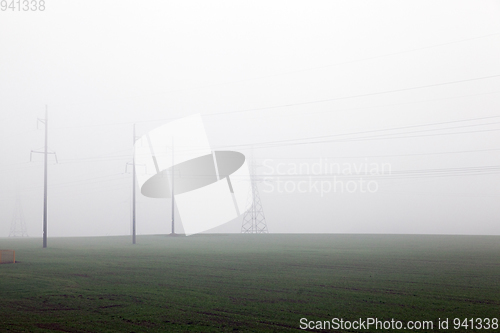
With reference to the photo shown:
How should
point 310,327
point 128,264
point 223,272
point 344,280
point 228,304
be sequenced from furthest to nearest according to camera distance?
1. point 128,264
2. point 223,272
3. point 344,280
4. point 228,304
5. point 310,327

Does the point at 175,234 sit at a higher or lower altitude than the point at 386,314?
lower

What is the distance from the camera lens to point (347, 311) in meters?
14.8

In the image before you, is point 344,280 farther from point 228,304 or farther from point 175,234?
point 175,234

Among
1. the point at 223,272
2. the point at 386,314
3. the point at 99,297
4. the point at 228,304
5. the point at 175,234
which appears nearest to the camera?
the point at 386,314

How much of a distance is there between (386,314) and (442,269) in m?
13.7

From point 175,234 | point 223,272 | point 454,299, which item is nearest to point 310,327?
point 454,299

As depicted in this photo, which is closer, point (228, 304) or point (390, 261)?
point (228, 304)

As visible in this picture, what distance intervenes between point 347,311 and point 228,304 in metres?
4.12
